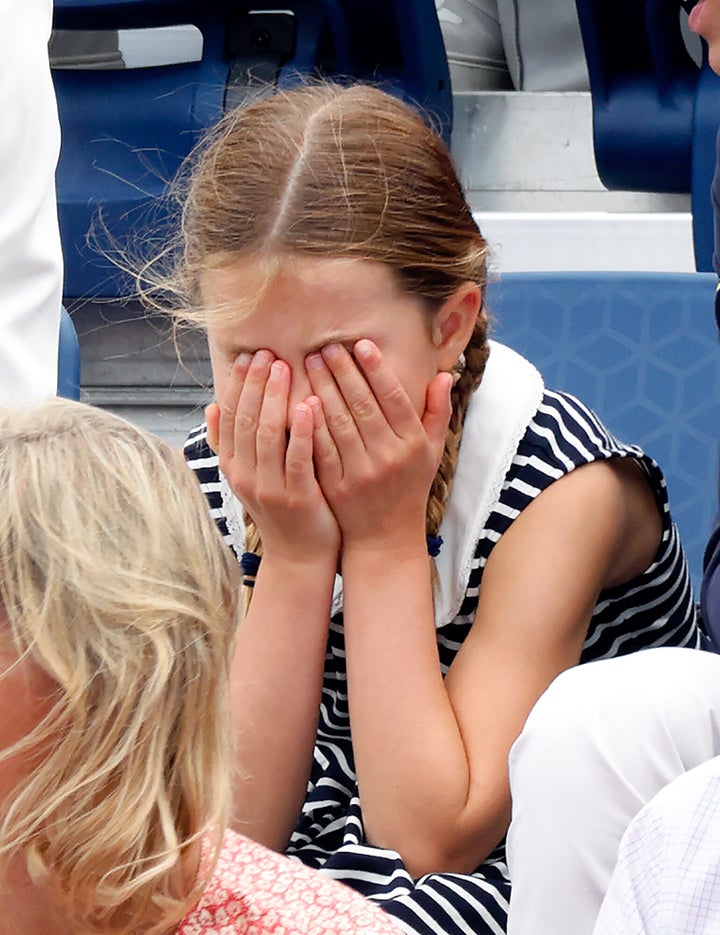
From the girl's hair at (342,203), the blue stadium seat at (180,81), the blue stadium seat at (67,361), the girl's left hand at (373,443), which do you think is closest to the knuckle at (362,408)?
the girl's left hand at (373,443)

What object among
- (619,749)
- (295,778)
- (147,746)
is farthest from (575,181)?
(147,746)

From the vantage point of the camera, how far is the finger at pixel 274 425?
1.28 meters

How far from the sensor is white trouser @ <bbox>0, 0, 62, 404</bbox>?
1.64 meters

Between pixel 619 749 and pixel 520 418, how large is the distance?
49cm

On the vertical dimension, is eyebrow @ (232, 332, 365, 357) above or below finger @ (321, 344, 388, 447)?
→ above

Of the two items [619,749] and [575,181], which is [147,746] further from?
[575,181]

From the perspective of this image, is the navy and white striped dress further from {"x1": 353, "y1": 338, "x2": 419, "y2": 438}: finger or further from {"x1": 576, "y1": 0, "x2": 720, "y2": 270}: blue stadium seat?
{"x1": 576, "y1": 0, "x2": 720, "y2": 270}: blue stadium seat

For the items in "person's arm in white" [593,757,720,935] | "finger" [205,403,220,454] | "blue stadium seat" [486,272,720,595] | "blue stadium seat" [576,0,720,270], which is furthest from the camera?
"blue stadium seat" [576,0,720,270]

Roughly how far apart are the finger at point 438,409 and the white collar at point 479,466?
0.22 feet

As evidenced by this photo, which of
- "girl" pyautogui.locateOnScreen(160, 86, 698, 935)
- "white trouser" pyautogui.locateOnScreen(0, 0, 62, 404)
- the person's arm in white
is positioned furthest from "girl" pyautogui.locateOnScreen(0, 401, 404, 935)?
"white trouser" pyautogui.locateOnScreen(0, 0, 62, 404)

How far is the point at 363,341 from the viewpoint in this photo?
1268 mm

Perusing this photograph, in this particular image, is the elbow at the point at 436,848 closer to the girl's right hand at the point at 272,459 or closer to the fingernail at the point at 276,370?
the girl's right hand at the point at 272,459

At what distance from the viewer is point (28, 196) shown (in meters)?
1.69

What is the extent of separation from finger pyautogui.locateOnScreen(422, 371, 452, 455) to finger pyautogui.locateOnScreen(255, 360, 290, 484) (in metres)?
0.13
